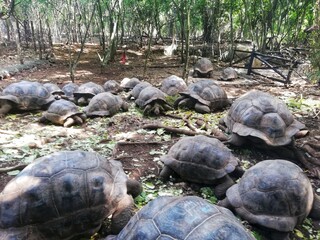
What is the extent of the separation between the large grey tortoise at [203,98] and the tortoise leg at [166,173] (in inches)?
146

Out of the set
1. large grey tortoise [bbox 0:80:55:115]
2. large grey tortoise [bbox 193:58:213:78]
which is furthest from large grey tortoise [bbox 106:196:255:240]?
large grey tortoise [bbox 193:58:213:78]

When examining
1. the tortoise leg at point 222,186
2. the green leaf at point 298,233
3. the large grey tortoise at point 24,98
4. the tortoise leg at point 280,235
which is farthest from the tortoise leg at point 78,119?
the green leaf at point 298,233

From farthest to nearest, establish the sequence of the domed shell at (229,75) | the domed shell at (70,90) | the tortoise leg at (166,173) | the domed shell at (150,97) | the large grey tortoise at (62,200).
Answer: the domed shell at (229,75), the domed shell at (70,90), the domed shell at (150,97), the tortoise leg at (166,173), the large grey tortoise at (62,200)

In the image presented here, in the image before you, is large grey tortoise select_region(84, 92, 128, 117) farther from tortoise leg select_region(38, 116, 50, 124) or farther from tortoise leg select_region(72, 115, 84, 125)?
tortoise leg select_region(38, 116, 50, 124)

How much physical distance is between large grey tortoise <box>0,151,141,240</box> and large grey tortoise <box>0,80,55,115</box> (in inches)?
213

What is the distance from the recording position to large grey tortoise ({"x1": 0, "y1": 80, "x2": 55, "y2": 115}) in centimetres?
793

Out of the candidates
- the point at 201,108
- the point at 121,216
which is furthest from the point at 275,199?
the point at 201,108

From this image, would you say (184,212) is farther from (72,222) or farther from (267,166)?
(267,166)

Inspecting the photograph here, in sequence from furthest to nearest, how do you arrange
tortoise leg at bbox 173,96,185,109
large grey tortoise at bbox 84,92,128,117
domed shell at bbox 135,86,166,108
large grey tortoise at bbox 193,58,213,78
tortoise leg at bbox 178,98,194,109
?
large grey tortoise at bbox 193,58,213,78 → tortoise leg at bbox 173,96,185,109 → tortoise leg at bbox 178,98,194,109 → domed shell at bbox 135,86,166,108 → large grey tortoise at bbox 84,92,128,117

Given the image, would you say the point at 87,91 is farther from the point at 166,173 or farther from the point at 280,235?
the point at 280,235

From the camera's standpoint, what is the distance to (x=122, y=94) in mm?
10820

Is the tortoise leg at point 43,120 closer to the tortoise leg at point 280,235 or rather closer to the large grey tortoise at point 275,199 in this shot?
the large grey tortoise at point 275,199

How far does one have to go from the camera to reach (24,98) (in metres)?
8.15

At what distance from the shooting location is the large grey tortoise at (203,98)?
8078 mm
